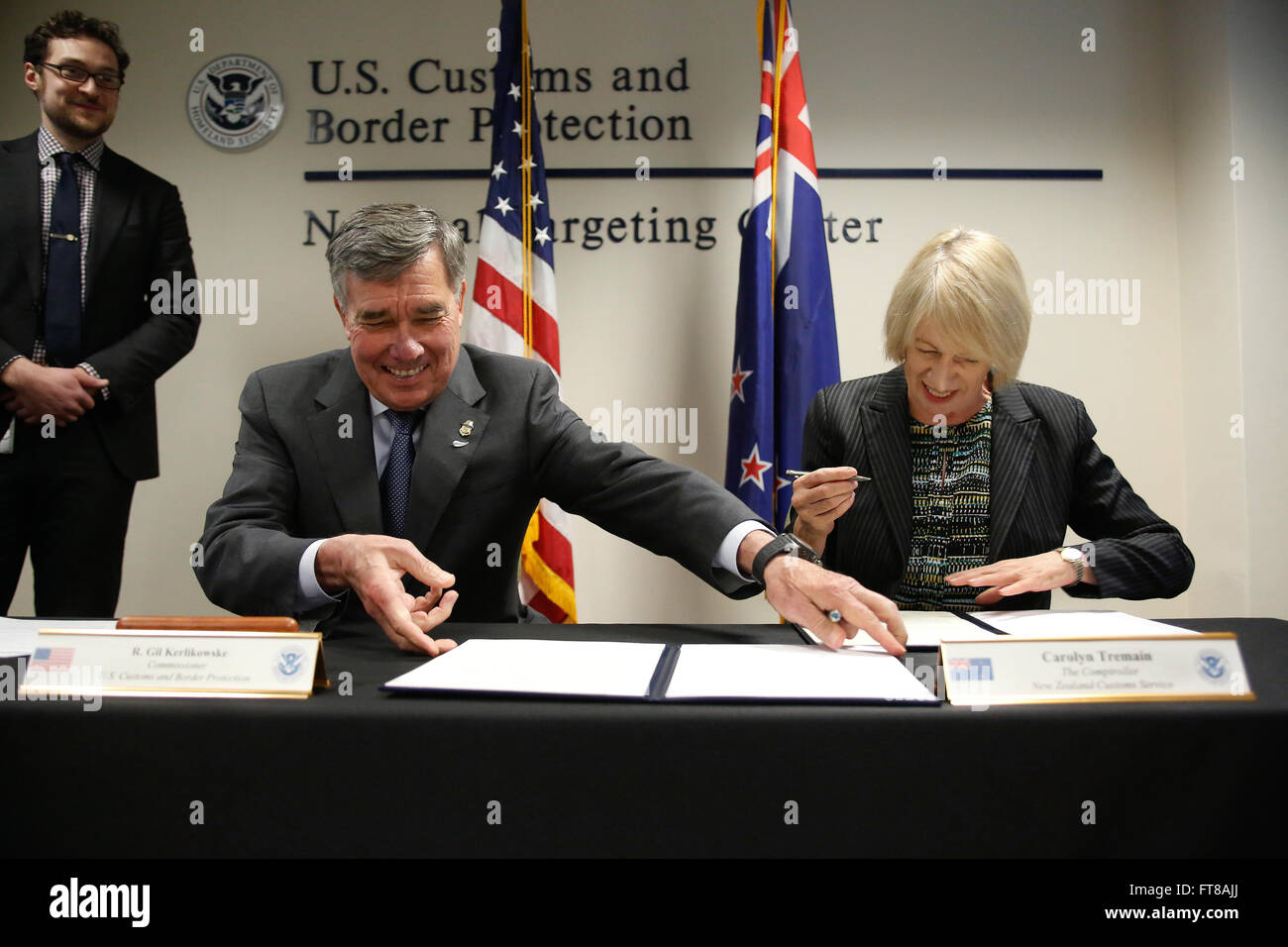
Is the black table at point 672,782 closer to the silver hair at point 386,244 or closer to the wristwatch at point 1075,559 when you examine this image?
the wristwatch at point 1075,559

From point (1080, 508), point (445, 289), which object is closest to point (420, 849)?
point (445, 289)

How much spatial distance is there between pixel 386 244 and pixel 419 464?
41cm

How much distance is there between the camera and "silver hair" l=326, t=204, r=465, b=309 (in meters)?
1.54

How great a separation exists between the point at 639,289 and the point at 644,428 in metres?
0.54

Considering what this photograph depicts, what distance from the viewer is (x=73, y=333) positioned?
263 cm

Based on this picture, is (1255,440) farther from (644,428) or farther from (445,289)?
(445,289)

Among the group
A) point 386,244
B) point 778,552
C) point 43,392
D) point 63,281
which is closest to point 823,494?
point 778,552

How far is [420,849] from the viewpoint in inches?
30.6

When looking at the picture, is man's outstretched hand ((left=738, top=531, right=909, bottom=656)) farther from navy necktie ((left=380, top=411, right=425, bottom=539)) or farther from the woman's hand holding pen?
navy necktie ((left=380, top=411, right=425, bottom=539))

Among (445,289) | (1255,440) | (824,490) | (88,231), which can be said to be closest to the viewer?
(824,490)

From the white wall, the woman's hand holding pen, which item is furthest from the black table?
the white wall

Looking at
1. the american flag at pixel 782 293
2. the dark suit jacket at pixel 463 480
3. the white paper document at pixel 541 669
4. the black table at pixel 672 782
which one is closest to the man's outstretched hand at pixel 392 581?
the white paper document at pixel 541 669

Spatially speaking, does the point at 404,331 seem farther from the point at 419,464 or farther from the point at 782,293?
the point at 782,293
